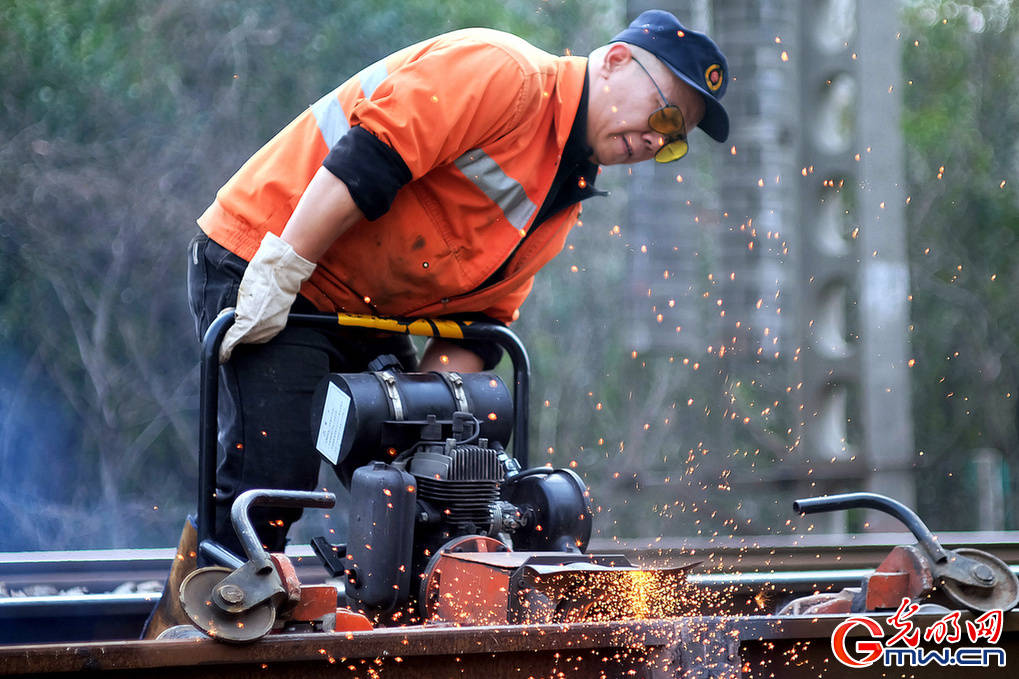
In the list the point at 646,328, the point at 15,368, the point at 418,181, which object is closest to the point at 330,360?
the point at 418,181

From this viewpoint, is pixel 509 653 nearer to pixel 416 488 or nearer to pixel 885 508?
pixel 416 488

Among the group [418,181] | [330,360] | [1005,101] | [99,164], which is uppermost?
[1005,101]

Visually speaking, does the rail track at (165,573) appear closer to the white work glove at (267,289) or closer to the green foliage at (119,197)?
the white work glove at (267,289)

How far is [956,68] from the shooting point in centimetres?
1861

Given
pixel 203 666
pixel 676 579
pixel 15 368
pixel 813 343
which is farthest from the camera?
pixel 15 368

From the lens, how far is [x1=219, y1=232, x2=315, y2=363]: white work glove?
2377 millimetres

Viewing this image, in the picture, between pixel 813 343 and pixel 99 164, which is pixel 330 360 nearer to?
pixel 813 343

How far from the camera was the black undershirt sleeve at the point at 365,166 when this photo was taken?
2301 mm

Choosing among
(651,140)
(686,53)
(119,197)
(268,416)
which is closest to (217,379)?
(268,416)

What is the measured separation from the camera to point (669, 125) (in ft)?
8.55

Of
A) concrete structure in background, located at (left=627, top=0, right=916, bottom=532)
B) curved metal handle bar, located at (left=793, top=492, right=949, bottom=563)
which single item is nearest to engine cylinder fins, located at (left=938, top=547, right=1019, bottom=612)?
curved metal handle bar, located at (left=793, top=492, right=949, bottom=563)

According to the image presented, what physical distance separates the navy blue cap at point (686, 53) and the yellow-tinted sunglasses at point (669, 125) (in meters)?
0.06

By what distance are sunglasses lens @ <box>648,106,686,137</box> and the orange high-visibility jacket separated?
0.19 meters

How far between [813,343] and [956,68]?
1394 cm
